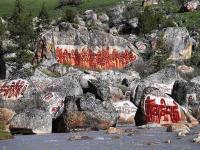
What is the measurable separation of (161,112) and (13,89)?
17895mm

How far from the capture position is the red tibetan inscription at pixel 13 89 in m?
64.6

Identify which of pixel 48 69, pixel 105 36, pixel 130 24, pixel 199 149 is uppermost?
pixel 130 24

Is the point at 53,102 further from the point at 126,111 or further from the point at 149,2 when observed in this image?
the point at 149,2

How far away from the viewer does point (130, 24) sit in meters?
162

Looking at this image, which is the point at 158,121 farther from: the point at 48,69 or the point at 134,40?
the point at 134,40

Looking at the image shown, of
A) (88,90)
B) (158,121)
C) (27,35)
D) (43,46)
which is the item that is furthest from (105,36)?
(158,121)

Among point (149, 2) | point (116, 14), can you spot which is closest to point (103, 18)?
point (116, 14)

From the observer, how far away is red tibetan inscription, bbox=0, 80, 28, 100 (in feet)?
212

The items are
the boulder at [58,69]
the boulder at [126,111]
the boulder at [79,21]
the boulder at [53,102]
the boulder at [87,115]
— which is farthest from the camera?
the boulder at [79,21]

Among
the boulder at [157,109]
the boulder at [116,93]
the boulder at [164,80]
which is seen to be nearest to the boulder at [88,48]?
the boulder at [116,93]

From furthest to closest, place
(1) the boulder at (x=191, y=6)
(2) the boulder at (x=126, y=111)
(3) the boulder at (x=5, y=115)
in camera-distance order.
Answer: (1) the boulder at (x=191, y=6) < (2) the boulder at (x=126, y=111) < (3) the boulder at (x=5, y=115)

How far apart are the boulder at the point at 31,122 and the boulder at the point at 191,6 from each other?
13507 centimetres

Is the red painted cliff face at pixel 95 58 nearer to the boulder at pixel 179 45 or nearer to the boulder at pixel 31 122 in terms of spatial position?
the boulder at pixel 179 45

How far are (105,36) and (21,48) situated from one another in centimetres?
1917
